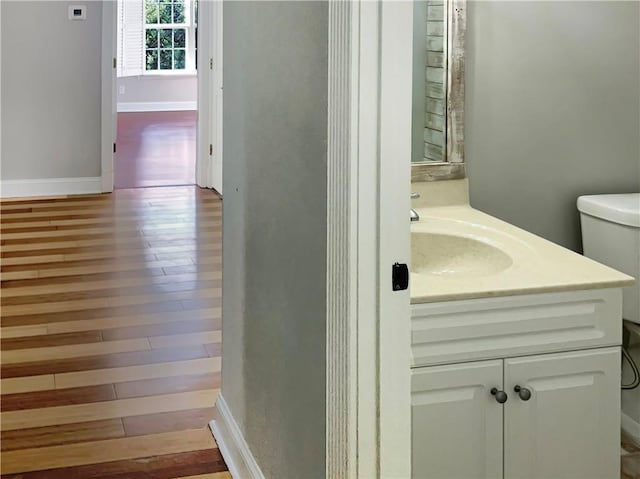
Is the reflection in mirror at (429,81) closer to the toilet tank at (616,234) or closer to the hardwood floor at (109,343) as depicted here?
the toilet tank at (616,234)

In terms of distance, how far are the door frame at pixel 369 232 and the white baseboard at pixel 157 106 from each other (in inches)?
449

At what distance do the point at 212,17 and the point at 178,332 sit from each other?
11.5ft

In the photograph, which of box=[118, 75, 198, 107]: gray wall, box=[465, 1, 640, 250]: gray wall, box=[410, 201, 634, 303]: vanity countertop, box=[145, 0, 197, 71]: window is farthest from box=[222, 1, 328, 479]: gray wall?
box=[118, 75, 198, 107]: gray wall

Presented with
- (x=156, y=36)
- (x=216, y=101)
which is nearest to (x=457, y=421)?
(x=216, y=101)

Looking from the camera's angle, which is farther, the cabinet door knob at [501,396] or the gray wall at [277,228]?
the cabinet door knob at [501,396]

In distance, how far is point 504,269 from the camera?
226cm

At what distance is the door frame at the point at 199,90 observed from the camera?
6.57 m

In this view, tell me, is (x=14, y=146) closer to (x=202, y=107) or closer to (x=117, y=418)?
(x=202, y=107)

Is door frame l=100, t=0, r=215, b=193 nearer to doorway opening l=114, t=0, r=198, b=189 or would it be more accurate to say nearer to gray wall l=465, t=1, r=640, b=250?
doorway opening l=114, t=0, r=198, b=189

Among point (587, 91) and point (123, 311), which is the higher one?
point (587, 91)

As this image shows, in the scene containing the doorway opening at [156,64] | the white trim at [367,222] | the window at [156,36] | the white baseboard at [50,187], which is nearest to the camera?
the white trim at [367,222]

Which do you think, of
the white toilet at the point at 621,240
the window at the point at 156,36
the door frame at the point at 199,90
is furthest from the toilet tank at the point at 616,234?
the window at the point at 156,36

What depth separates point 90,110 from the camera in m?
6.65

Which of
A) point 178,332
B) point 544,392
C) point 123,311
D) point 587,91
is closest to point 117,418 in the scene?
point 178,332
